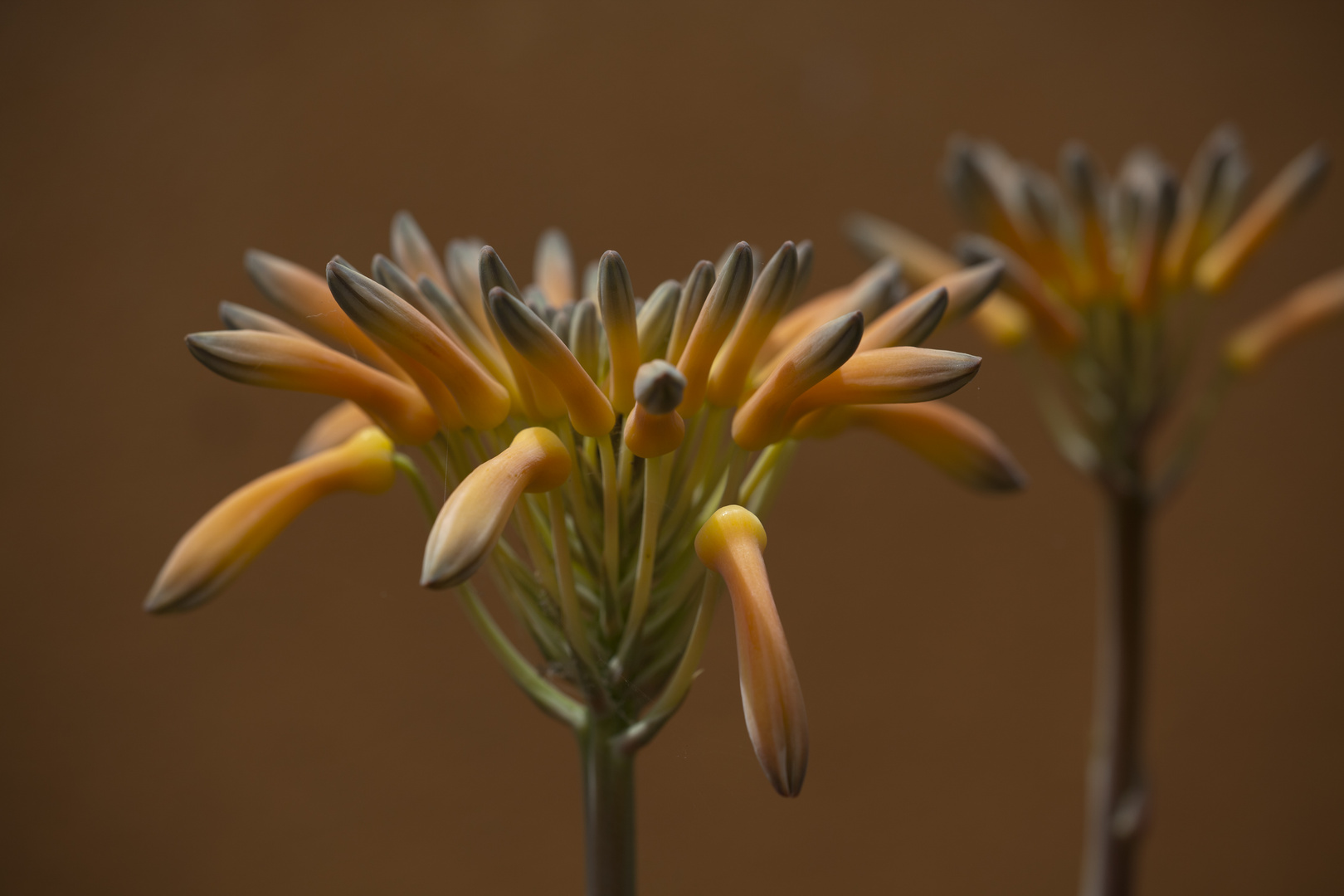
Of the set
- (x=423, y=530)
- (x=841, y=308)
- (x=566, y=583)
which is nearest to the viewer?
(x=566, y=583)

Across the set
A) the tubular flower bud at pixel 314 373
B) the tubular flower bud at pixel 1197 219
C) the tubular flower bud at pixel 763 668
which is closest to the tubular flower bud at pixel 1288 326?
the tubular flower bud at pixel 1197 219

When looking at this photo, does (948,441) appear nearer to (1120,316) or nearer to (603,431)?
(603,431)

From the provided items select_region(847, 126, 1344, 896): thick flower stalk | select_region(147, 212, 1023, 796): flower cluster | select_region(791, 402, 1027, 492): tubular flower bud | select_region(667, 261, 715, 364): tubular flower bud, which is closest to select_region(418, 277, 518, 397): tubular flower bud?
select_region(147, 212, 1023, 796): flower cluster

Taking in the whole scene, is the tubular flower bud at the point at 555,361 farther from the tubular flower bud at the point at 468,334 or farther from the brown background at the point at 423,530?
the brown background at the point at 423,530

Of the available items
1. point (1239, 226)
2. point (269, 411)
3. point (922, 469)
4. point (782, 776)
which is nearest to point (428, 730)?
point (269, 411)

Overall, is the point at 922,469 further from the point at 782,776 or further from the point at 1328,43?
the point at 782,776

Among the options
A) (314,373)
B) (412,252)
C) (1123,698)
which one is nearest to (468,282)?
(412,252)
